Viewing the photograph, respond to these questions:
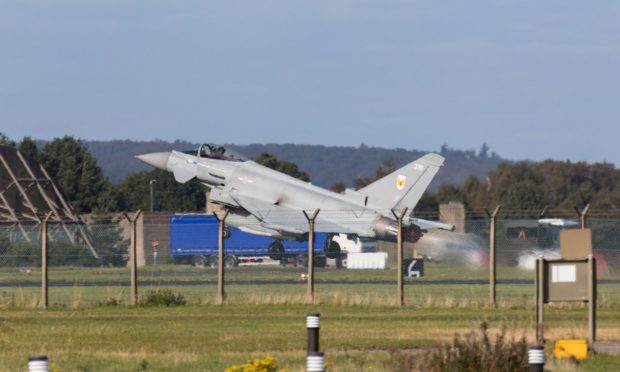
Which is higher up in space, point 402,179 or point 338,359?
point 402,179

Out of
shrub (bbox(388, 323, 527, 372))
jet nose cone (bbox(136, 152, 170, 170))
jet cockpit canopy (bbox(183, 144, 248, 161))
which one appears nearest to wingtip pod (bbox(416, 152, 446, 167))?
jet cockpit canopy (bbox(183, 144, 248, 161))

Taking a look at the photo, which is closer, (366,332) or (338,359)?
(338,359)

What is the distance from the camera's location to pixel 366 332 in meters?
25.0

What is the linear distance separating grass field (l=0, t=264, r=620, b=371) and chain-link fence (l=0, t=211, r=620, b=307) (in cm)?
17

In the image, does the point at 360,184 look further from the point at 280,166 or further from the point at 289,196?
the point at 289,196

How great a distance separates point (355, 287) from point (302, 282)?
2.79 metres

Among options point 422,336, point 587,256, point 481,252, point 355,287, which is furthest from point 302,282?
point 587,256

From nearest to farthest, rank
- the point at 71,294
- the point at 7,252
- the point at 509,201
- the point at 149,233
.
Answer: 1. the point at 71,294
2. the point at 7,252
3. the point at 149,233
4. the point at 509,201

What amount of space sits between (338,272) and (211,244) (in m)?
19.1

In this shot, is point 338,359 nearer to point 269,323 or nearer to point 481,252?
point 269,323

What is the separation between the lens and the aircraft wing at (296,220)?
182 feet

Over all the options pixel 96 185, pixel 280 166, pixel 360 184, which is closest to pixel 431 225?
pixel 96 185

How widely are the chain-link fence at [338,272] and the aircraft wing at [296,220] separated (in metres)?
0.33

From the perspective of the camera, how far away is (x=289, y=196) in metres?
59.8
